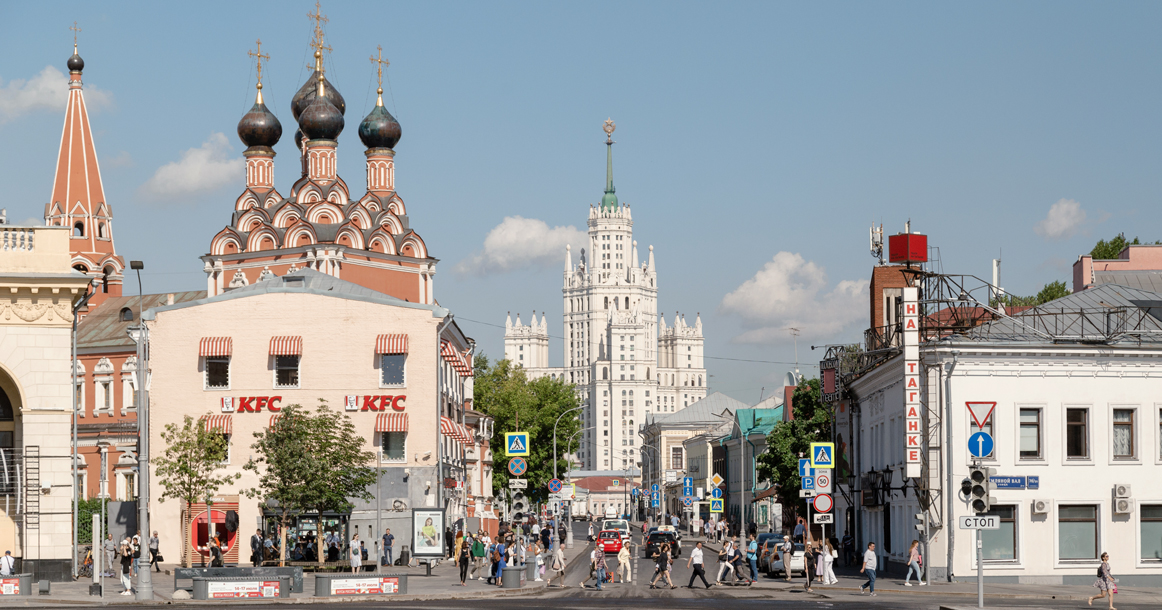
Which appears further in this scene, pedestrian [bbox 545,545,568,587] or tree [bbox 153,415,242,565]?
tree [bbox 153,415,242,565]

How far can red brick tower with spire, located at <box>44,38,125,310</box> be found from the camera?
308ft

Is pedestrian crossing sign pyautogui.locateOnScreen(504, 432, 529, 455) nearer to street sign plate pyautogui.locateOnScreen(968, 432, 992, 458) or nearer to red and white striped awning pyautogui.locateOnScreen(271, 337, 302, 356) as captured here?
red and white striped awning pyautogui.locateOnScreen(271, 337, 302, 356)

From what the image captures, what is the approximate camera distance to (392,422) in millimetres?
53125

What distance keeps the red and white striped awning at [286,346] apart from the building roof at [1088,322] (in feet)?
82.0

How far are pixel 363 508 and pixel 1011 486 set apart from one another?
24704mm

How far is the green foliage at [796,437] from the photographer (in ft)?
213

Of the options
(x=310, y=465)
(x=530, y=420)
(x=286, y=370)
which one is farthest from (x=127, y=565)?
(x=530, y=420)

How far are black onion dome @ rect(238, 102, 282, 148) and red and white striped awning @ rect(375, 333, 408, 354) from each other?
34249 millimetres

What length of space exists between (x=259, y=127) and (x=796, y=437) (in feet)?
125

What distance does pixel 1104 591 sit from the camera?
3167cm

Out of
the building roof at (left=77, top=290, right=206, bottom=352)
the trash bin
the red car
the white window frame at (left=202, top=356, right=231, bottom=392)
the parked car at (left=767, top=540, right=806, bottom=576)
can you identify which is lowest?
the red car

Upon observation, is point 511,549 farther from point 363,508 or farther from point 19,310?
point 19,310

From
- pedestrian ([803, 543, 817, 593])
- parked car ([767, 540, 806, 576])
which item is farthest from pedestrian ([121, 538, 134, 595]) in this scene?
parked car ([767, 540, 806, 576])

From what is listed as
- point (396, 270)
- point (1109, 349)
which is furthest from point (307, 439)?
point (396, 270)
